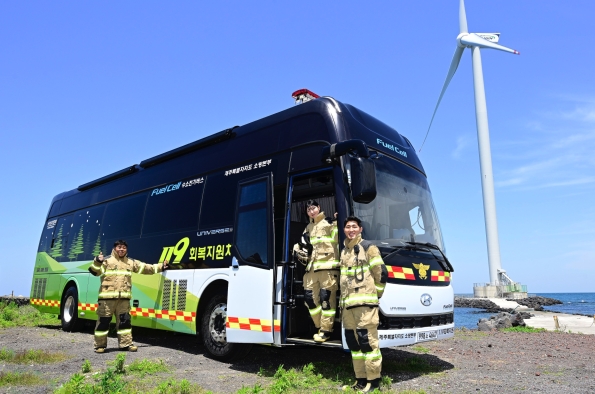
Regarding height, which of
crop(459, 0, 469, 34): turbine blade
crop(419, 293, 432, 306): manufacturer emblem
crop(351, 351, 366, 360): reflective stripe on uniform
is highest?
crop(459, 0, 469, 34): turbine blade

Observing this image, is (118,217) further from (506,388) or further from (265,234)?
(506,388)

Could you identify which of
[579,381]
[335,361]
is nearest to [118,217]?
[335,361]

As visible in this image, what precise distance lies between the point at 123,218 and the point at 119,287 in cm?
218

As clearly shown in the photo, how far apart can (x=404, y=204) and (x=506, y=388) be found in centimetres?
252

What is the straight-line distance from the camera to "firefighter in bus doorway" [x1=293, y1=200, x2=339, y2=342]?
18.0 feet

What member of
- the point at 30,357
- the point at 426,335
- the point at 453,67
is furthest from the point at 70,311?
the point at 453,67

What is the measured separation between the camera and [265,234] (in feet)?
20.7

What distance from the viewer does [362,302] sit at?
16.2 feet

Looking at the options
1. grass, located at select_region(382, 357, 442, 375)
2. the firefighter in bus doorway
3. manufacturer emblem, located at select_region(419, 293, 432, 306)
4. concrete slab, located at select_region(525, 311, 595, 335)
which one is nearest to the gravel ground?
grass, located at select_region(382, 357, 442, 375)

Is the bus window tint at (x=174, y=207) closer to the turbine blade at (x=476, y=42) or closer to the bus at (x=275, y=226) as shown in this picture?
the bus at (x=275, y=226)

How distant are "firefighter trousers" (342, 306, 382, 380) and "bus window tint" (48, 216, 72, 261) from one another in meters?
9.30

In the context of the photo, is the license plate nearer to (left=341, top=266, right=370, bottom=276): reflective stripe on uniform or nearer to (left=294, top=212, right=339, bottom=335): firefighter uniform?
(left=294, top=212, right=339, bottom=335): firefighter uniform

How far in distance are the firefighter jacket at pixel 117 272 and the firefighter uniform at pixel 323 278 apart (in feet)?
11.7

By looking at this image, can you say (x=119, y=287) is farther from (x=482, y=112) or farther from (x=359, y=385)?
(x=482, y=112)
